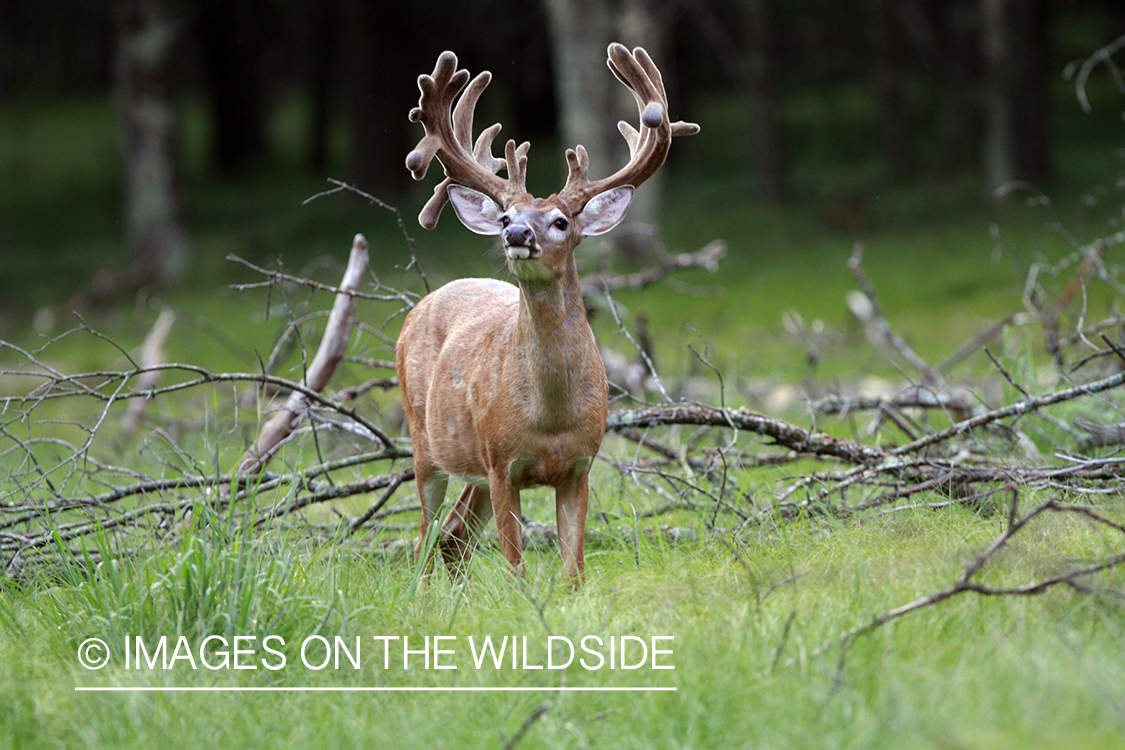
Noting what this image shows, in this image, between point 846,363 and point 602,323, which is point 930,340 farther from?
point 602,323

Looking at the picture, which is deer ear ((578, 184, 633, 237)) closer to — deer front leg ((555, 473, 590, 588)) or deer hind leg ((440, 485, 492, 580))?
deer front leg ((555, 473, 590, 588))

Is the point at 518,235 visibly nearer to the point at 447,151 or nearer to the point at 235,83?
the point at 447,151

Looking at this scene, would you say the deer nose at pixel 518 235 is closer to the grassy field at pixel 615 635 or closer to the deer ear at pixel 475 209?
the deer ear at pixel 475 209

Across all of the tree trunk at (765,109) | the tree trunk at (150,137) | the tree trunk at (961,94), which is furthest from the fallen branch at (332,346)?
the tree trunk at (961,94)

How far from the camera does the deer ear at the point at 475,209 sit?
4.68 m

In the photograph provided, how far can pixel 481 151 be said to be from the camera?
5027 mm

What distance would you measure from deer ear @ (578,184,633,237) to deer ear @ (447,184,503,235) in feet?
1.17

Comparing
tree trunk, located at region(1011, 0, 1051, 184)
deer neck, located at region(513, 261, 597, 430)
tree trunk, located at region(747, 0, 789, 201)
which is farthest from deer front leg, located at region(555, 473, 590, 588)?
tree trunk, located at region(747, 0, 789, 201)

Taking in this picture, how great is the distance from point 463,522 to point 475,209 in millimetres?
1416

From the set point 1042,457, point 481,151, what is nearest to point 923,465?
point 1042,457

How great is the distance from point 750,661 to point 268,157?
29.1 metres

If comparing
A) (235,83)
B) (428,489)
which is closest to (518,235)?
(428,489)

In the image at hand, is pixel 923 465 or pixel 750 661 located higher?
pixel 923 465

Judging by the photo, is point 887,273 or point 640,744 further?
point 887,273
